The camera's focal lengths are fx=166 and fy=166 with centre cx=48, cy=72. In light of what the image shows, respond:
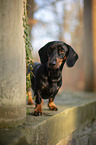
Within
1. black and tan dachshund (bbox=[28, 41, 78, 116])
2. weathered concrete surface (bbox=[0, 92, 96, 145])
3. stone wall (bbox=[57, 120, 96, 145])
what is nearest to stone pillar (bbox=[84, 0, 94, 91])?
stone wall (bbox=[57, 120, 96, 145])

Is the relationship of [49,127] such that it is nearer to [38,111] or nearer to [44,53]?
[38,111]

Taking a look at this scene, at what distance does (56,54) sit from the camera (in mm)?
2457

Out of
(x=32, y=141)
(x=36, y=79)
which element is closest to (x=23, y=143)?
(x=32, y=141)

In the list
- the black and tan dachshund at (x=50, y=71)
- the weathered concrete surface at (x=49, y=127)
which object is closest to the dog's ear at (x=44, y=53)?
the black and tan dachshund at (x=50, y=71)

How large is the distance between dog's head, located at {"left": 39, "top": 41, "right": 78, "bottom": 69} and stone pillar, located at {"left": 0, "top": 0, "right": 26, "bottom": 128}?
514 mm

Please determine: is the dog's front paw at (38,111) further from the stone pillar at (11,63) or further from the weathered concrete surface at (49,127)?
the stone pillar at (11,63)

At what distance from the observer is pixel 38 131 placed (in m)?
2.07

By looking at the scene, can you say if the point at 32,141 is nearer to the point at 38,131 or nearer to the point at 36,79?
the point at 38,131

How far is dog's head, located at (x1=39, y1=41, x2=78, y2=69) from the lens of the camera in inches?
94.7

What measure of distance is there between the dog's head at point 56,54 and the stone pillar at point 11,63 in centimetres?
51

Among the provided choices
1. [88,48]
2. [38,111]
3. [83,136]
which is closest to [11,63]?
[38,111]

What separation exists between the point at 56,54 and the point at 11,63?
76cm

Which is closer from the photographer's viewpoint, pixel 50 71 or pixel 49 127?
pixel 49 127

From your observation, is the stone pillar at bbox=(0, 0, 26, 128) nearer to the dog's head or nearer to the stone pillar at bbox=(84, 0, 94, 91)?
the dog's head
